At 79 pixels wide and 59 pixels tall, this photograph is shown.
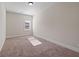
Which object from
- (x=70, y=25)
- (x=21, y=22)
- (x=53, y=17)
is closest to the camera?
(x=70, y=25)

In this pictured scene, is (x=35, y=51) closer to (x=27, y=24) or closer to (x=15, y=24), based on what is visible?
(x=15, y=24)

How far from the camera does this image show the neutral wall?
685cm

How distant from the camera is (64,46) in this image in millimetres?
4051

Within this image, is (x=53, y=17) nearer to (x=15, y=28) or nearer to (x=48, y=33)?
(x=48, y=33)

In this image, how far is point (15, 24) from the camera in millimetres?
7340

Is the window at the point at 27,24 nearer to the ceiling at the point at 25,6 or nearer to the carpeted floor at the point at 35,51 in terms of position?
the ceiling at the point at 25,6

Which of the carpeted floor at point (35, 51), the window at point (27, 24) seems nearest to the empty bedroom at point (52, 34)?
the carpeted floor at point (35, 51)

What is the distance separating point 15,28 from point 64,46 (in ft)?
14.9

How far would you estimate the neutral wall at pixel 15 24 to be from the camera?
22.5ft

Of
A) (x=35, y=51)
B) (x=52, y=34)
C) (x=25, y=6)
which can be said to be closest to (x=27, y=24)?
(x=25, y=6)

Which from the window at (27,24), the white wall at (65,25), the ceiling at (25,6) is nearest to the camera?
the white wall at (65,25)

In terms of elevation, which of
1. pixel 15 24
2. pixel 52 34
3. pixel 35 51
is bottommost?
pixel 35 51

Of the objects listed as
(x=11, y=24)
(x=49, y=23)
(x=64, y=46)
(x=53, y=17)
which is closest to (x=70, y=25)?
(x=64, y=46)

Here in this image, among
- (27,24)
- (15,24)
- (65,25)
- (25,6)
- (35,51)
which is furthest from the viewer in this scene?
(27,24)
